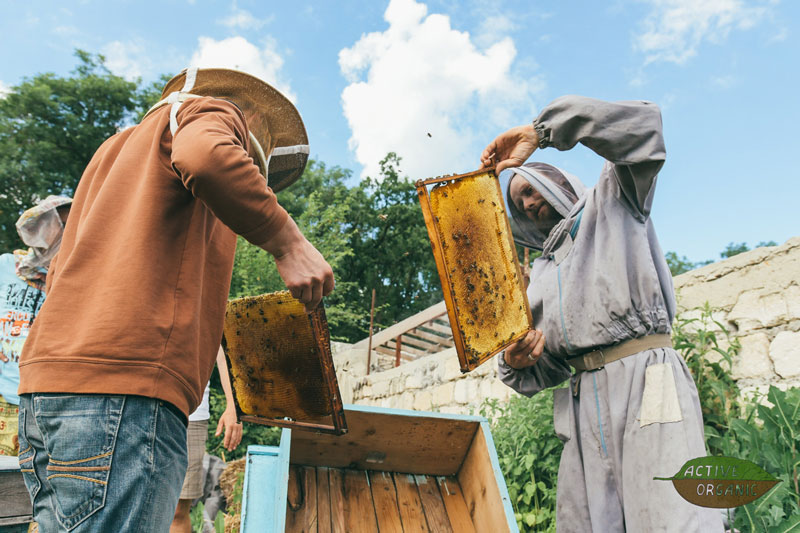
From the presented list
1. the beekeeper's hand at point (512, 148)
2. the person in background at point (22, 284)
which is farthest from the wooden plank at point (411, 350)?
the beekeeper's hand at point (512, 148)

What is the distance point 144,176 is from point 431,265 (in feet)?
78.7

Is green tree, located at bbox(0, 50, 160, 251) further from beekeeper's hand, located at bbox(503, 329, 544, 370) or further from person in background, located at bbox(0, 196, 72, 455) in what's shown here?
beekeeper's hand, located at bbox(503, 329, 544, 370)

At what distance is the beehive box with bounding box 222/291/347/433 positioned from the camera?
6.19ft

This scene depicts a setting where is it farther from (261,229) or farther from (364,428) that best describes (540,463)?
(261,229)

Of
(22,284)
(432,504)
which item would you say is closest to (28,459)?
(432,504)

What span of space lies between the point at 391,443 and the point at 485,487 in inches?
19.6

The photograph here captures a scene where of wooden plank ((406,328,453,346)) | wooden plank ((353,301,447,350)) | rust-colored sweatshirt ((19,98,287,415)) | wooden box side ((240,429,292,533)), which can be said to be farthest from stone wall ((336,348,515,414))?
rust-colored sweatshirt ((19,98,287,415))

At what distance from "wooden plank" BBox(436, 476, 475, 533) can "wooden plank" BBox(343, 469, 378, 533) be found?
38cm

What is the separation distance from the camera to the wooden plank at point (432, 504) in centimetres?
249

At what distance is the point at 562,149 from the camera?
206 centimetres

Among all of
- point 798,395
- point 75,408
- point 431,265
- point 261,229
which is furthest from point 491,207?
point 431,265

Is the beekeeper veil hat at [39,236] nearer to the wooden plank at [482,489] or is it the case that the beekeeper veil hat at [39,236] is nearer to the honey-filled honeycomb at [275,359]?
the honey-filled honeycomb at [275,359]

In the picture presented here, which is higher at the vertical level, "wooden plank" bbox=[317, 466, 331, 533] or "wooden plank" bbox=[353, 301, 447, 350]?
"wooden plank" bbox=[353, 301, 447, 350]

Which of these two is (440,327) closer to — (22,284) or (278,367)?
(22,284)
